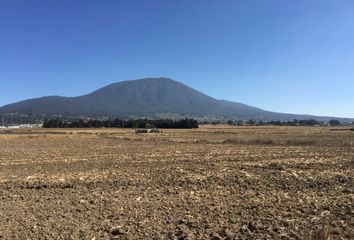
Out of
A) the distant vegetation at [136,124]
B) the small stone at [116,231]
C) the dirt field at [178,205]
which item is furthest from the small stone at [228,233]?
the distant vegetation at [136,124]

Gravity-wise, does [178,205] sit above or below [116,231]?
above

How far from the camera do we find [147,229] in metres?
9.74

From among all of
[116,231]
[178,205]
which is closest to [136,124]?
[178,205]

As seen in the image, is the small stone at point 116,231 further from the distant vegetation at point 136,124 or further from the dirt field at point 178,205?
the distant vegetation at point 136,124

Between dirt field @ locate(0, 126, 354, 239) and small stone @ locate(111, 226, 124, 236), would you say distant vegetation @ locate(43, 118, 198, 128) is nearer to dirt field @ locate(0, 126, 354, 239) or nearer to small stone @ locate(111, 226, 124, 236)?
dirt field @ locate(0, 126, 354, 239)

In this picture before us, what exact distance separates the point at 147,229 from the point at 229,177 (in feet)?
28.1

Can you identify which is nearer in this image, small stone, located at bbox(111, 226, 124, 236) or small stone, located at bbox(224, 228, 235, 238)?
small stone, located at bbox(224, 228, 235, 238)

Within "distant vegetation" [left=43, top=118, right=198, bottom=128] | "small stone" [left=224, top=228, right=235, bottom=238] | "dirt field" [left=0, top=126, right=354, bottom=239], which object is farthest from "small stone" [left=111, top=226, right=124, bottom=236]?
"distant vegetation" [left=43, top=118, right=198, bottom=128]

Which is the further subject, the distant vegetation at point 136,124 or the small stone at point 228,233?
the distant vegetation at point 136,124

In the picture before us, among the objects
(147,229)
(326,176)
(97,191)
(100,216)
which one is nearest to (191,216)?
(147,229)

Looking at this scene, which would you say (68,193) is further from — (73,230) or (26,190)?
(73,230)

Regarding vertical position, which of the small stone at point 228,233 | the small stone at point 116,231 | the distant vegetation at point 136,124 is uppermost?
the distant vegetation at point 136,124

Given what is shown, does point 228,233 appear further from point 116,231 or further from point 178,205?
point 178,205

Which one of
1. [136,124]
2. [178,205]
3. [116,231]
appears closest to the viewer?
[116,231]
